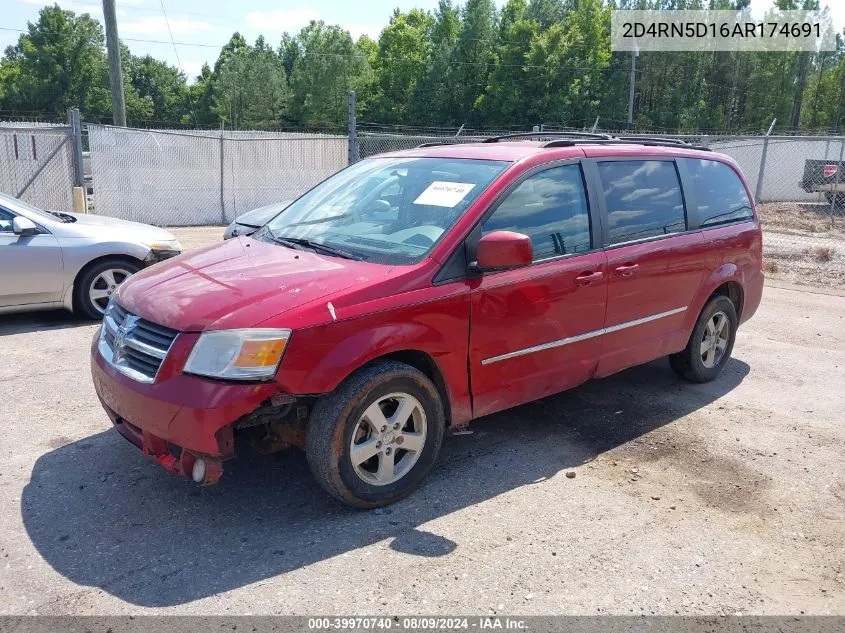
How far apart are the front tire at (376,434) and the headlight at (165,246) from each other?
473cm

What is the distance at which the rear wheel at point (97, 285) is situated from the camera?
7.00m

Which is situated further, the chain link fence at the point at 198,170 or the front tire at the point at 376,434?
the chain link fence at the point at 198,170

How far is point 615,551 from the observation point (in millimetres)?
3320

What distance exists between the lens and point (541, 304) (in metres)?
4.12

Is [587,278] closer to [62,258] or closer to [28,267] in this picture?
[62,258]

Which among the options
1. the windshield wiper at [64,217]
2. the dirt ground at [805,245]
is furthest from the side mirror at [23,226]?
the dirt ground at [805,245]

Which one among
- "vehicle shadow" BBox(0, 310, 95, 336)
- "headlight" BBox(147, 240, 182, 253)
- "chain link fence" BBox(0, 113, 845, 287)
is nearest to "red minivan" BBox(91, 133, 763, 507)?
"headlight" BBox(147, 240, 182, 253)

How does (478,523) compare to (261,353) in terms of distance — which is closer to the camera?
(261,353)

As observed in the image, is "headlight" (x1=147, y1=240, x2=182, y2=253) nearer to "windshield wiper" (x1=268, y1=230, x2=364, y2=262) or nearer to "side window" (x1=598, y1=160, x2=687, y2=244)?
"windshield wiper" (x1=268, y1=230, x2=364, y2=262)

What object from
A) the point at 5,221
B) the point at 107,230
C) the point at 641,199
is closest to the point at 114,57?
the point at 107,230

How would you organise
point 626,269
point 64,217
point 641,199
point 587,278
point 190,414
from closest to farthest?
point 190,414 < point 587,278 < point 626,269 < point 641,199 < point 64,217

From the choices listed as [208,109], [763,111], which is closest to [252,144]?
[763,111]

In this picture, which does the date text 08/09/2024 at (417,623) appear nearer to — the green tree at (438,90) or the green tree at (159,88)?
the green tree at (438,90)

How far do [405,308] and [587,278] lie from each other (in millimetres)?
1399
